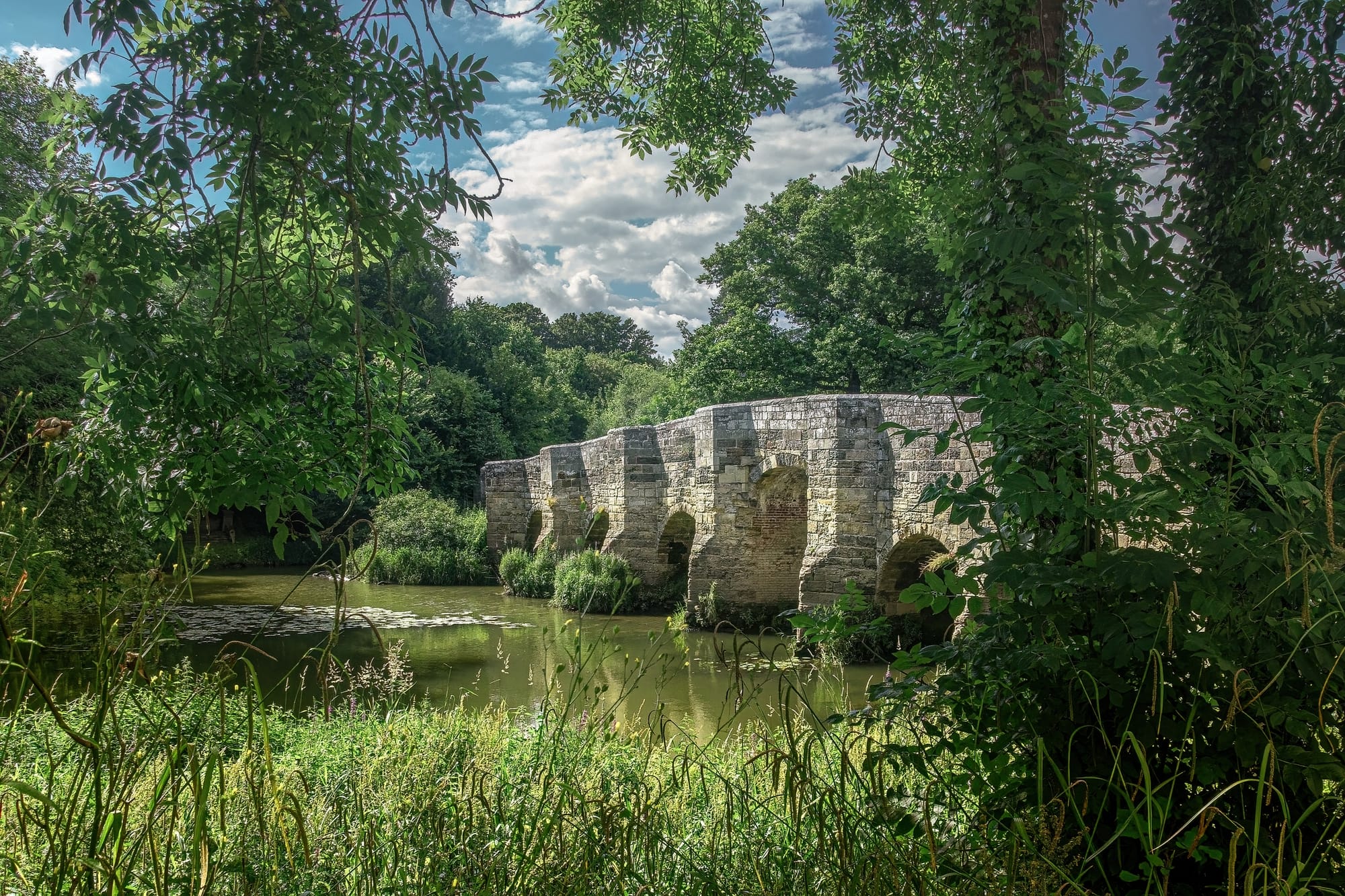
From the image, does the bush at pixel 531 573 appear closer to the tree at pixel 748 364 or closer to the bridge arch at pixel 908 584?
the tree at pixel 748 364

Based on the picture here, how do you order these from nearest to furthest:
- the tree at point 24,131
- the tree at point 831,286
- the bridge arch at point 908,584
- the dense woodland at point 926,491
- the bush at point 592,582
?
the dense woodland at point 926,491, the bridge arch at point 908,584, the tree at point 24,131, the bush at point 592,582, the tree at point 831,286

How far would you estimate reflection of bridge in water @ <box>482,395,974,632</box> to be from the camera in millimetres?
10359

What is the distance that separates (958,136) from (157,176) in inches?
161

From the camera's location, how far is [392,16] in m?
2.99

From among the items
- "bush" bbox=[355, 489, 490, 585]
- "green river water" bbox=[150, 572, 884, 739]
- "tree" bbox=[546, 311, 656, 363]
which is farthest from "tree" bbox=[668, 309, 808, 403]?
"tree" bbox=[546, 311, 656, 363]

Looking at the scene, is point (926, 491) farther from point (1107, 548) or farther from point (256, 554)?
point (256, 554)

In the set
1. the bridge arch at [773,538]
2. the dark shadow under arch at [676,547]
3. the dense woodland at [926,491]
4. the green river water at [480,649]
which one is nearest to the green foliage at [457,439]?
the green river water at [480,649]

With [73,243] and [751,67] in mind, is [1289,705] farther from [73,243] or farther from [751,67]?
[751,67]

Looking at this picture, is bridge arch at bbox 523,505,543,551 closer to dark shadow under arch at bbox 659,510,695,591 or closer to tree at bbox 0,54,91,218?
dark shadow under arch at bbox 659,510,695,591

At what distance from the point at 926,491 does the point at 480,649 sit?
418 inches

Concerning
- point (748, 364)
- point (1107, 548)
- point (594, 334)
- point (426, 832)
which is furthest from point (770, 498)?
point (594, 334)

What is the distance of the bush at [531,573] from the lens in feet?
59.8

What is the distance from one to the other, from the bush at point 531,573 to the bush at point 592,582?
1.12 meters

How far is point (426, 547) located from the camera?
69.6 ft
